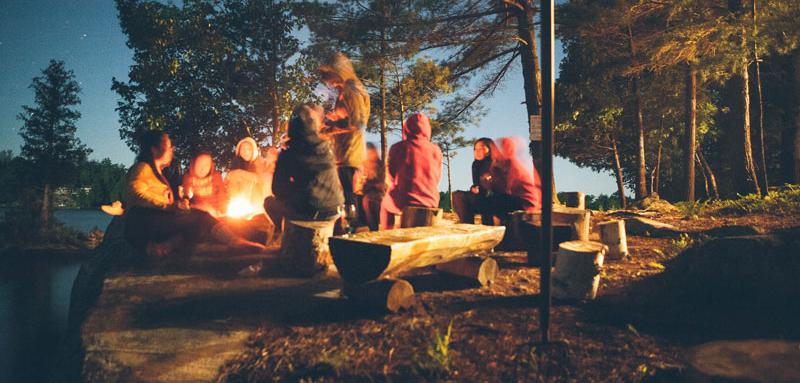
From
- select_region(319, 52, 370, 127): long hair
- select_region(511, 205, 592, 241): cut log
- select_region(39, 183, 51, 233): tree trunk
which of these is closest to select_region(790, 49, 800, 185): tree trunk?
select_region(511, 205, 592, 241): cut log

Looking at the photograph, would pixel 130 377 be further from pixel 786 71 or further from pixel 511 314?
pixel 786 71

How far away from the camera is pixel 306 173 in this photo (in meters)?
5.12

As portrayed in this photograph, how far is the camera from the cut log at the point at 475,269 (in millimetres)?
4441

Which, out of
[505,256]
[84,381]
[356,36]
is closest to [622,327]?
[505,256]

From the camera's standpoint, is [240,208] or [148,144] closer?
[148,144]

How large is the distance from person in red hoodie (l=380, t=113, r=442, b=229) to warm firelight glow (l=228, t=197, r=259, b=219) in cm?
231

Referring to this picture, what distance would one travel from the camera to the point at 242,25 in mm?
15766

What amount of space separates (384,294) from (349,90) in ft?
13.0

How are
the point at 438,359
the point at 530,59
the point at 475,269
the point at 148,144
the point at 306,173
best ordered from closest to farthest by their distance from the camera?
the point at 438,359
the point at 475,269
the point at 306,173
the point at 148,144
the point at 530,59

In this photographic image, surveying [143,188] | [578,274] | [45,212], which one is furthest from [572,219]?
[45,212]

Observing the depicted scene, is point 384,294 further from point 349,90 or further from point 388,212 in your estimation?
point 349,90

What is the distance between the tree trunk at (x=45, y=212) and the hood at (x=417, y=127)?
65.3 ft

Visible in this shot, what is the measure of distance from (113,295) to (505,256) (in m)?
4.81

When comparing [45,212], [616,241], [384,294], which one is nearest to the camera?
[384,294]
